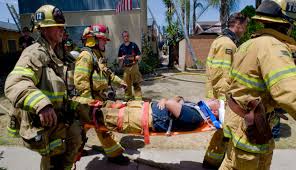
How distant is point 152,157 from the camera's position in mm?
4266

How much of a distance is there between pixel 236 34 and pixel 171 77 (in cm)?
803

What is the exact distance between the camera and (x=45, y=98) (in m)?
2.31

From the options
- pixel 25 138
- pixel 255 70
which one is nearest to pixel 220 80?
pixel 255 70

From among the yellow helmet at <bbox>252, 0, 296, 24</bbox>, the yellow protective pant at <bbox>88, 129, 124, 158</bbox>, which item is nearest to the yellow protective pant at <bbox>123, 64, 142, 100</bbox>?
the yellow protective pant at <bbox>88, 129, 124, 158</bbox>

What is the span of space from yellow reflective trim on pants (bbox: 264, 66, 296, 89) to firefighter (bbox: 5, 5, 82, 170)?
5.18ft

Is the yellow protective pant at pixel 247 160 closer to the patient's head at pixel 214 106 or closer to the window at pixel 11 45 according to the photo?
the patient's head at pixel 214 106

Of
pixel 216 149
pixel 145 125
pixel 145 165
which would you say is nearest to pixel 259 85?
pixel 145 125

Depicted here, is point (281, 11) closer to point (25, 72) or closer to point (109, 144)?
point (25, 72)

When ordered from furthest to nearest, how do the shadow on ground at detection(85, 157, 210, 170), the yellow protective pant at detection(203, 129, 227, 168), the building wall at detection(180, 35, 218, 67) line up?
the building wall at detection(180, 35, 218, 67), the shadow on ground at detection(85, 157, 210, 170), the yellow protective pant at detection(203, 129, 227, 168)

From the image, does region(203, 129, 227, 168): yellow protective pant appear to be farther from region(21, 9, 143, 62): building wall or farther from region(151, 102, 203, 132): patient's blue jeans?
region(21, 9, 143, 62): building wall

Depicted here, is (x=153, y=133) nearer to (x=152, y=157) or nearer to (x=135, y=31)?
(x=152, y=157)

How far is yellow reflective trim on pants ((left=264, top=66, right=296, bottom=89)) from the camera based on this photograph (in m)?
1.92

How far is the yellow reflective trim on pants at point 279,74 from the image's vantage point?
192cm

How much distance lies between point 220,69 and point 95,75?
1.59 metres
